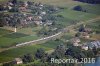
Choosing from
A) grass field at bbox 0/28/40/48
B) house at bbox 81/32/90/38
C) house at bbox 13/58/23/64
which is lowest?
house at bbox 13/58/23/64

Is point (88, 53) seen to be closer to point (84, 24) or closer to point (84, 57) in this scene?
point (84, 57)

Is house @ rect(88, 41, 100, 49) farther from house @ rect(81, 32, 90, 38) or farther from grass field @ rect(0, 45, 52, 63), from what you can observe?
grass field @ rect(0, 45, 52, 63)

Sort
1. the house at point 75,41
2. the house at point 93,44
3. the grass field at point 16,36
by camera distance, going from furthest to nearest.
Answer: the house at point 93,44
the house at point 75,41
the grass field at point 16,36

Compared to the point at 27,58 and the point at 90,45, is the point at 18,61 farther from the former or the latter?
the point at 90,45

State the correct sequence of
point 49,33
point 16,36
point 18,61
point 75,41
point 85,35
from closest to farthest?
1. point 18,61
2. point 16,36
3. point 49,33
4. point 75,41
5. point 85,35

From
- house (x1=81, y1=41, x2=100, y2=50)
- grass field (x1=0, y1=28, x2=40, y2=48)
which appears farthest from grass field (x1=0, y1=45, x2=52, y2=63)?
house (x1=81, y1=41, x2=100, y2=50)

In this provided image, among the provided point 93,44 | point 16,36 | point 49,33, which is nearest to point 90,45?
point 93,44

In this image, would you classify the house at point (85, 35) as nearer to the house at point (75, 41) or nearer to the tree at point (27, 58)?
the house at point (75, 41)

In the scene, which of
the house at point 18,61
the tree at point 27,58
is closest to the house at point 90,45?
the tree at point 27,58
